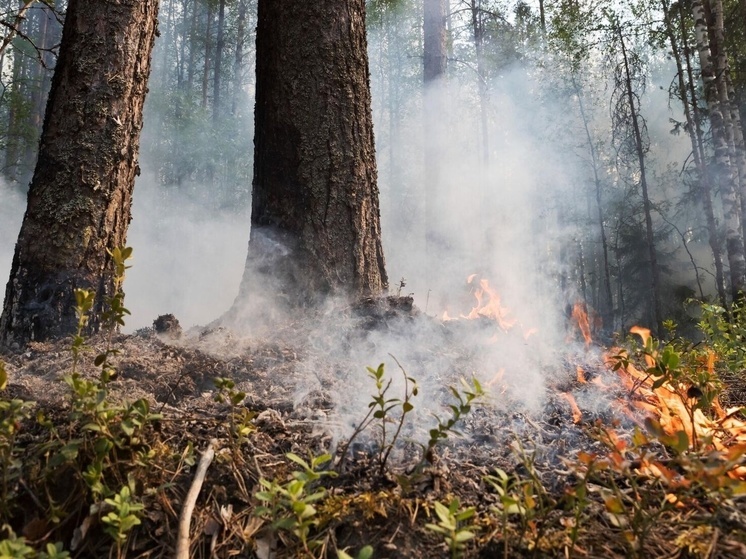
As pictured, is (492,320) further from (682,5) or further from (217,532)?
(682,5)

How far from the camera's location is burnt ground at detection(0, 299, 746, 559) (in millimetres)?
1191

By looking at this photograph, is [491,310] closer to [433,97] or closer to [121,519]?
[121,519]

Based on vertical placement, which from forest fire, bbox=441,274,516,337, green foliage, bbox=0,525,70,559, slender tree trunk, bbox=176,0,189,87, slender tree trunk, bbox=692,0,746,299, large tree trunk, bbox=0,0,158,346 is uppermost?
slender tree trunk, bbox=176,0,189,87

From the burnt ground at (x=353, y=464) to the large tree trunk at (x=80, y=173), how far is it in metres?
0.35

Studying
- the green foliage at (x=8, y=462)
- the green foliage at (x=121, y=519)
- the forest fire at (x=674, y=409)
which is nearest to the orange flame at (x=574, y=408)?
the forest fire at (x=674, y=409)

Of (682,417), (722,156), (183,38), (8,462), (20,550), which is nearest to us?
(20,550)

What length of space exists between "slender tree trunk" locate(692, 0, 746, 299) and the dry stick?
10409 millimetres

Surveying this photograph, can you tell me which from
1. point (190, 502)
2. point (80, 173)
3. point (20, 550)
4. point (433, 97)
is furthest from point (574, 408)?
point (433, 97)

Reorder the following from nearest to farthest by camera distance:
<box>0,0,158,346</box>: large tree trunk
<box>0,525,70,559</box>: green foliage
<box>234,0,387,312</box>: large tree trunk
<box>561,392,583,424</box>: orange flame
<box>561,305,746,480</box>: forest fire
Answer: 1. <box>0,525,70,559</box>: green foliage
2. <box>561,305,746,480</box>: forest fire
3. <box>561,392,583,424</box>: orange flame
4. <box>0,0,158,346</box>: large tree trunk
5. <box>234,0,387,312</box>: large tree trunk

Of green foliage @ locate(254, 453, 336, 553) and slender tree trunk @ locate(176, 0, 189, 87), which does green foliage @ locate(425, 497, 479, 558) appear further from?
slender tree trunk @ locate(176, 0, 189, 87)

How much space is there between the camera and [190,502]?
50.1 inches

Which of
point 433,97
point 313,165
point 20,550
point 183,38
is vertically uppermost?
point 183,38

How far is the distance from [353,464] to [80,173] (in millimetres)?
2077

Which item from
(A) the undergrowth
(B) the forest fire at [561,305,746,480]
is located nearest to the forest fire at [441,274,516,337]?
(B) the forest fire at [561,305,746,480]
